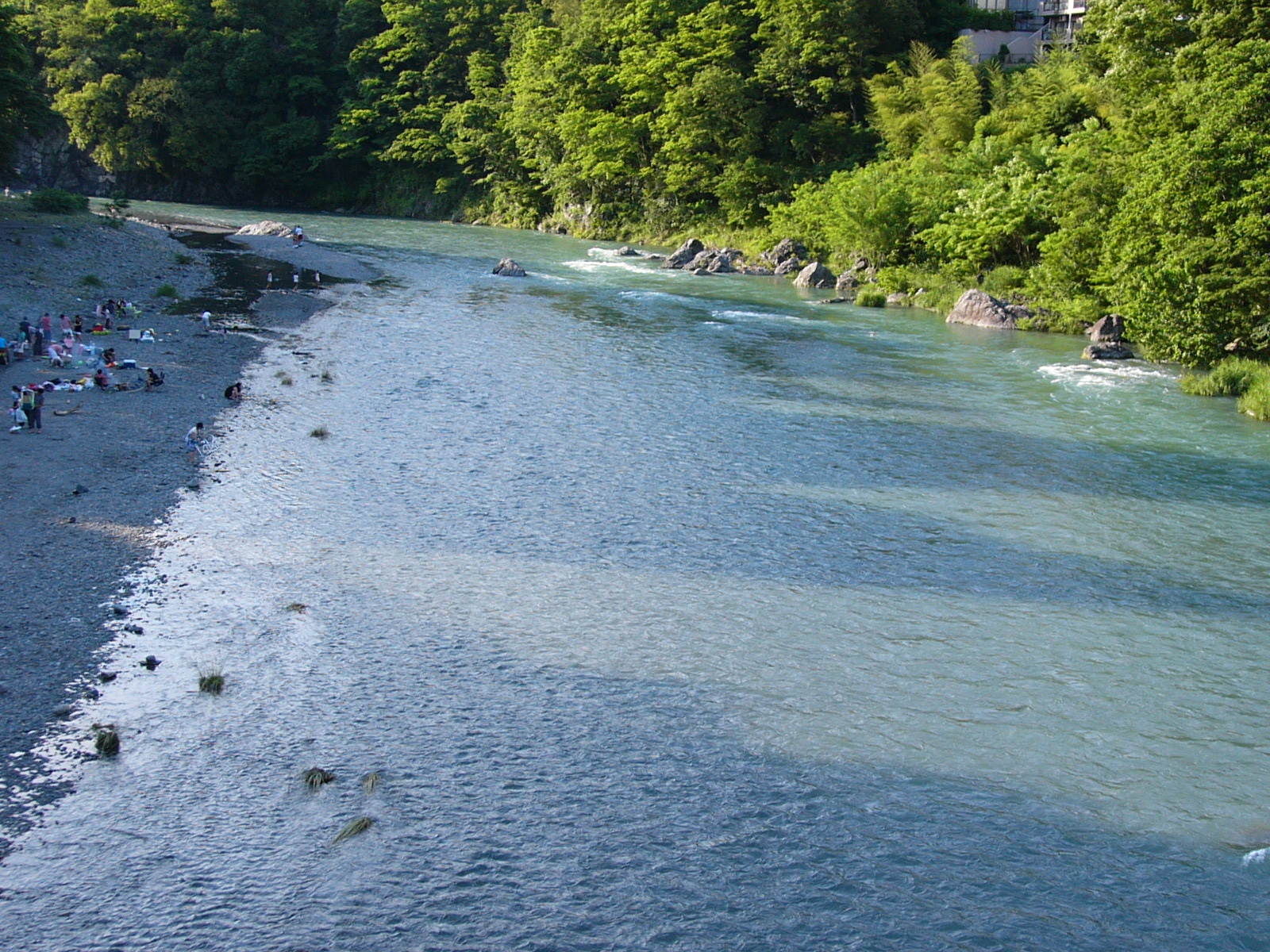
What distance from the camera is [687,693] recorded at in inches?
519

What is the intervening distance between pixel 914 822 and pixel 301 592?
9.38m

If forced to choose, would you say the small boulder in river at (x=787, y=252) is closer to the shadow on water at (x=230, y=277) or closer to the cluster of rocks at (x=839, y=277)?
the cluster of rocks at (x=839, y=277)

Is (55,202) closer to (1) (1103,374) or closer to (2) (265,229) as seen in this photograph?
A: (2) (265,229)

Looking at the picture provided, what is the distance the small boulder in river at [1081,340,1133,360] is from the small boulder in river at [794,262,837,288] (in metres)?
18.1

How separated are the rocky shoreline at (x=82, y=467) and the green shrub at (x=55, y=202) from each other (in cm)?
648

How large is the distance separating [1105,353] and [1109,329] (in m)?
2.74

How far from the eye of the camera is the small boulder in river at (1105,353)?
32719 mm

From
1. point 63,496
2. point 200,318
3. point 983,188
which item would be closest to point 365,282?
point 200,318

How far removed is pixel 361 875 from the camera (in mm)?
9773

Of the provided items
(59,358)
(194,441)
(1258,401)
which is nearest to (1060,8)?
(1258,401)

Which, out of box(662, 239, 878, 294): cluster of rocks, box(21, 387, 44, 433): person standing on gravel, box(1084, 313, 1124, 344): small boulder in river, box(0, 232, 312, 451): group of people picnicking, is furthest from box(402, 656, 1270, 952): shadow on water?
box(662, 239, 878, 294): cluster of rocks

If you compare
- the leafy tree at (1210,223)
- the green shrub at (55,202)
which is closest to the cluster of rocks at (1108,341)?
the leafy tree at (1210,223)

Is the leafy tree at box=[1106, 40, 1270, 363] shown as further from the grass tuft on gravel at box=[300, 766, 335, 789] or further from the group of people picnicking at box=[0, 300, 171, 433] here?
the group of people picnicking at box=[0, 300, 171, 433]

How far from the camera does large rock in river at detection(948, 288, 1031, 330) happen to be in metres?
38.5
